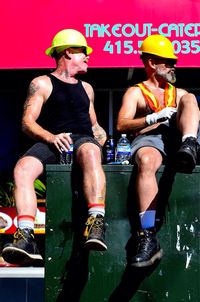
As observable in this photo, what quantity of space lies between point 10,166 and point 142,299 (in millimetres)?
5115

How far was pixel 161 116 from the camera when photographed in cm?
529

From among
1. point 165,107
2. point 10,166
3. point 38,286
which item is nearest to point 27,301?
point 38,286

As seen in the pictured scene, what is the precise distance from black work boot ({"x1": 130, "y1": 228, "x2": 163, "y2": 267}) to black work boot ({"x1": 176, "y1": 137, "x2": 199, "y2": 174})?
1.68 feet

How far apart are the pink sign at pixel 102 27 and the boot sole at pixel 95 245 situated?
3762 millimetres

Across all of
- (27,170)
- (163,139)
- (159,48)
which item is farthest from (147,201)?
(159,48)

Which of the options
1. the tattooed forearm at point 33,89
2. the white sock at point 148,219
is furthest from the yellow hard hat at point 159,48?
the white sock at point 148,219

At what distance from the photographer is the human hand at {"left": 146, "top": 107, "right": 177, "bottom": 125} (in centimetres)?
527

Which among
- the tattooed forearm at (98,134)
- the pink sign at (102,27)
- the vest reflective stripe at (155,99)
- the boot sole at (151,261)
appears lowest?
the boot sole at (151,261)

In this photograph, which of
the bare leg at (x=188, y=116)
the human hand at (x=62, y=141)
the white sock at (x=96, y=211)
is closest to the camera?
the white sock at (x=96, y=211)

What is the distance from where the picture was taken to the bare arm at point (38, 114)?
5152mm

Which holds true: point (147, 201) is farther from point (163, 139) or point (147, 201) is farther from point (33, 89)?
point (33, 89)

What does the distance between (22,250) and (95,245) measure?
0.54m

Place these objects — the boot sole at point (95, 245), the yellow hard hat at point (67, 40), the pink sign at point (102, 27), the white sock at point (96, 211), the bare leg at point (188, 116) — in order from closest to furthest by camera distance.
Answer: the boot sole at point (95, 245) < the white sock at point (96, 211) < the bare leg at point (188, 116) < the yellow hard hat at point (67, 40) < the pink sign at point (102, 27)

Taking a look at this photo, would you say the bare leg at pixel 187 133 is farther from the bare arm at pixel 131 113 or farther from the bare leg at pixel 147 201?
the bare arm at pixel 131 113
